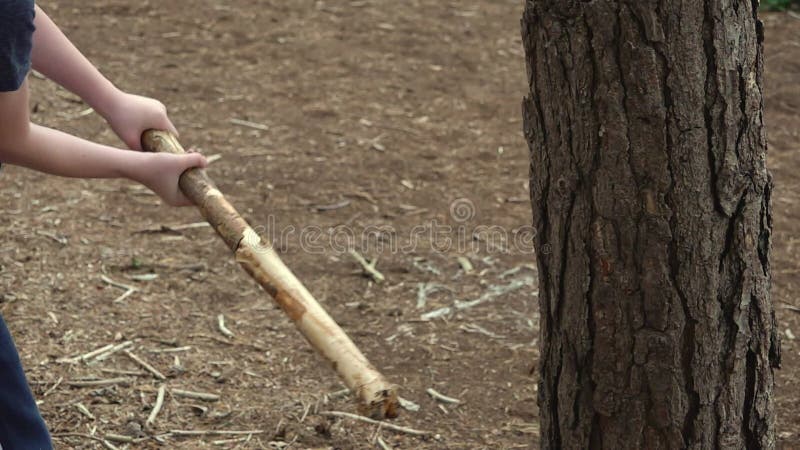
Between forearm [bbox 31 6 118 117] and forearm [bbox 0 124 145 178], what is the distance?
0.72 ft

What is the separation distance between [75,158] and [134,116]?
0.81ft

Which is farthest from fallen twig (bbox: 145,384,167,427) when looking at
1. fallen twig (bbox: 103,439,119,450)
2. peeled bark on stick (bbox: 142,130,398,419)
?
peeled bark on stick (bbox: 142,130,398,419)

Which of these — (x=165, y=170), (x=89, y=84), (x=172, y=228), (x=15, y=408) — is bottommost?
(x=172, y=228)

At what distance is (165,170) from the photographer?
213cm

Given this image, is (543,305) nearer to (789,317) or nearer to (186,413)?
(186,413)

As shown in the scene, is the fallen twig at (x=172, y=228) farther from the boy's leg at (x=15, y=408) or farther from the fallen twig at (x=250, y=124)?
the boy's leg at (x=15, y=408)

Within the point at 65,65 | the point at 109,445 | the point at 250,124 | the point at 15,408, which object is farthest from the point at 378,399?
the point at 250,124

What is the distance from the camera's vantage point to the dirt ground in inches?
122

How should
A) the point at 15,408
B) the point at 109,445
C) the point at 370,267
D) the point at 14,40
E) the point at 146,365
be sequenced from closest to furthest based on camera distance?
the point at 14,40 < the point at 15,408 < the point at 109,445 < the point at 146,365 < the point at 370,267

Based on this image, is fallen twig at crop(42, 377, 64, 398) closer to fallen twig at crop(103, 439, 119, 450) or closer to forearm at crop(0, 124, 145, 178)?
fallen twig at crop(103, 439, 119, 450)

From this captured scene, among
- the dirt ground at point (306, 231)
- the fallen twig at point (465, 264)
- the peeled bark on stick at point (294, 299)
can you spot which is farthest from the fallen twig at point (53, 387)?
the fallen twig at point (465, 264)

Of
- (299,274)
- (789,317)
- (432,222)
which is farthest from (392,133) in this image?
(789,317)

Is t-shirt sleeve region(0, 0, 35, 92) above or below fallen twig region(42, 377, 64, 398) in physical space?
above

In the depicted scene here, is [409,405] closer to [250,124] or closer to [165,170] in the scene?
[165,170]
